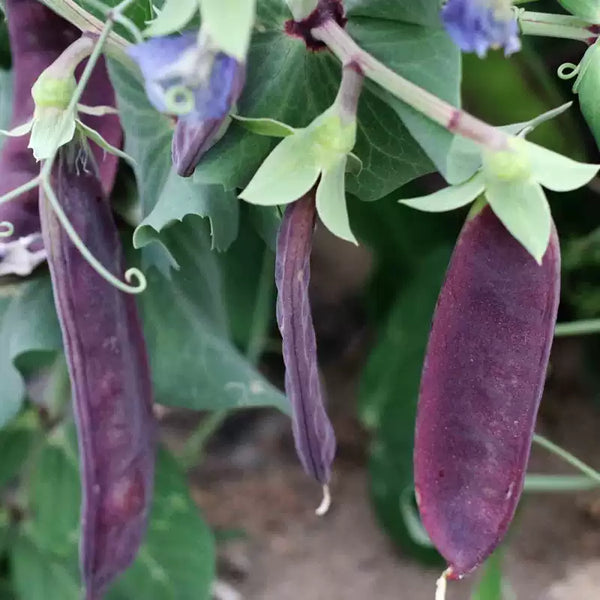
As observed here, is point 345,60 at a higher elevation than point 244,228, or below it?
higher

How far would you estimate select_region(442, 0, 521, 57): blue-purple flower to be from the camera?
0.33 m

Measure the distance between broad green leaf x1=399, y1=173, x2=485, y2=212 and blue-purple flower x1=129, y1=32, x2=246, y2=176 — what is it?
9 cm

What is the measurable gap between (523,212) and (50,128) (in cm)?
23

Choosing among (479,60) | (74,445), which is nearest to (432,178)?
(479,60)

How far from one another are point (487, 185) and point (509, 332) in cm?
9

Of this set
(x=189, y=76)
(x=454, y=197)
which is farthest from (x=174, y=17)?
(x=454, y=197)

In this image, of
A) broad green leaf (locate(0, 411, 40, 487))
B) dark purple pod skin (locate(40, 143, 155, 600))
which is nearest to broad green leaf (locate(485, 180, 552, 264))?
dark purple pod skin (locate(40, 143, 155, 600))

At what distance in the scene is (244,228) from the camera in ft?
2.49

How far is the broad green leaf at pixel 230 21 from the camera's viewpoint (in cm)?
29

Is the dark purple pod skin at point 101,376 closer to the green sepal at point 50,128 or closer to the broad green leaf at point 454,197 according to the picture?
the green sepal at point 50,128

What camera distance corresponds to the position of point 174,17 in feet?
Answer: 1.11

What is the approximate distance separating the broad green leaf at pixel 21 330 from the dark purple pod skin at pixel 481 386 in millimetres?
271

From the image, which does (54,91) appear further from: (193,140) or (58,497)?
(58,497)

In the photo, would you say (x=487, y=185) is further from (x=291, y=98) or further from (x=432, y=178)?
(x=432, y=178)
